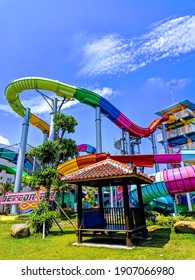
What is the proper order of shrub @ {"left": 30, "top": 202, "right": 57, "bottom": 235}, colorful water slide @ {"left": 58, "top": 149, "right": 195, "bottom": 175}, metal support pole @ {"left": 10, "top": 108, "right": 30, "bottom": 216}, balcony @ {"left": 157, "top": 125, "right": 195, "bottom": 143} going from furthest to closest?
balcony @ {"left": 157, "top": 125, "right": 195, "bottom": 143}
metal support pole @ {"left": 10, "top": 108, "right": 30, "bottom": 216}
colorful water slide @ {"left": 58, "top": 149, "right": 195, "bottom": 175}
shrub @ {"left": 30, "top": 202, "right": 57, "bottom": 235}

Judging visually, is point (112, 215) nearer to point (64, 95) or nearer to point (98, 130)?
point (98, 130)

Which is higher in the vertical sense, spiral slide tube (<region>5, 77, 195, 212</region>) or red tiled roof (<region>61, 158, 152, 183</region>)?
spiral slide tube (<region>5, 77, 195, 212</region>)

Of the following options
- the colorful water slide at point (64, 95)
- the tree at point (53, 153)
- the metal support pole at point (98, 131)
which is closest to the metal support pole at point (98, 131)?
the metal support pole at point (98, 131)

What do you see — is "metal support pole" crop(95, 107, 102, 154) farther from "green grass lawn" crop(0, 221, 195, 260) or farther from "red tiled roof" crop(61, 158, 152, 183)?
"green grass lawn" crop(0, 221, 195, 260)

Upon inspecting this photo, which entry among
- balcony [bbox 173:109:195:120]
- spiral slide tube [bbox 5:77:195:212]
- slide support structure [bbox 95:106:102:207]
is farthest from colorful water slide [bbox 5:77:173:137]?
balcony [bbox 173:109:195:120]

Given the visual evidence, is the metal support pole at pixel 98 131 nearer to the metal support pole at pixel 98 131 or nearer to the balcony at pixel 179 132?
the metal support pole at pixel 98 131

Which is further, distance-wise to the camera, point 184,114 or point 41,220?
point 184,114

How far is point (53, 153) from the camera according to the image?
39.1 feet

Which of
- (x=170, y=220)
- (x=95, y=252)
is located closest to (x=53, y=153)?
(x=95, y=252)

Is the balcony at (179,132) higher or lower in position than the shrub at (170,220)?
higher

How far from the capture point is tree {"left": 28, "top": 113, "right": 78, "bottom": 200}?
36.5 ft

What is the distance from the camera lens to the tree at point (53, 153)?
11117 mm
